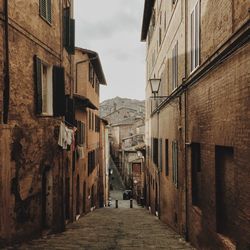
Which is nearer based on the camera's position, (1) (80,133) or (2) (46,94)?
(2) (46,94)

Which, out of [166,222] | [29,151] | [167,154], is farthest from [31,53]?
[166,222]

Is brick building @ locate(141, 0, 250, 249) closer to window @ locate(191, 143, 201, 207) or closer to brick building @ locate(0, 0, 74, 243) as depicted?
window @ locate(191, 143, 201, 207)

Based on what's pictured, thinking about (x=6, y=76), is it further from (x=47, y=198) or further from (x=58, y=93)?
(x=47, y=198)

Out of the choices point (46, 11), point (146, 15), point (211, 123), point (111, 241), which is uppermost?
point (146, 15)

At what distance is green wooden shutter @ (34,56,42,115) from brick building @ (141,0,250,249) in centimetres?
416

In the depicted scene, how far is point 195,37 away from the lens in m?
10.0

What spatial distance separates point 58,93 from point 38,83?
1.19 m

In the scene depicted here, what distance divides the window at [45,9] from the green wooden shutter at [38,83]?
1.61m

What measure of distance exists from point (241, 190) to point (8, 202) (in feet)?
17.2

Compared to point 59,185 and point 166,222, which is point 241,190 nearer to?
point 59,185

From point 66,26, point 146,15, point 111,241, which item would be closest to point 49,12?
point 66,26

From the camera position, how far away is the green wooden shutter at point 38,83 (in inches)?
410

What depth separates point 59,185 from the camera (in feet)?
43.3

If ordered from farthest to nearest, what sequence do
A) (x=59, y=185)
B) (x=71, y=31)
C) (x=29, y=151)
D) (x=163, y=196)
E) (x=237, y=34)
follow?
(x=163, y=196), (x=71, y=31), (x=59, y=185), (x=29, y=151), (x=237, y=34)
